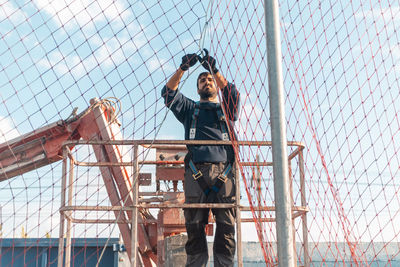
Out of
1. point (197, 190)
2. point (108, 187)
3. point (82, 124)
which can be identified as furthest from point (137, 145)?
point (82, 124)

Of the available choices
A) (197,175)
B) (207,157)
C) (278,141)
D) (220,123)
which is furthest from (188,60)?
(278,141)

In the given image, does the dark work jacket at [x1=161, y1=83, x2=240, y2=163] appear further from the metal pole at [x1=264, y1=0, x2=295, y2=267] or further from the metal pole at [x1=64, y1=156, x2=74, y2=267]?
the metal pole at [x1=264, y1=0, x2=295, y2=267]

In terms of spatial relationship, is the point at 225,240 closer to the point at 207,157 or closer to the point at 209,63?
the point at 207,157

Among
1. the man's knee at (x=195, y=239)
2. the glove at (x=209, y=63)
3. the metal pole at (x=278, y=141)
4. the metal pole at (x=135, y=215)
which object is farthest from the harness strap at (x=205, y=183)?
the metal pole at (x=278, y=141)

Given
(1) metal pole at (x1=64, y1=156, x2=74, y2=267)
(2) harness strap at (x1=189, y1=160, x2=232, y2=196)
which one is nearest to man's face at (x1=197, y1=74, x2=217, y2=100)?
(2) harness strap at (x1=189, y1=160, x2=232, y2=196)

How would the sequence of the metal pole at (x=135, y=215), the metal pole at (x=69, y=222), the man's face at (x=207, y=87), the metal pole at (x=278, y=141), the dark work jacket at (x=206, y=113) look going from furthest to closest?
the man's face at (x=207, y=87) < the dark work jacket at (x=206, y=113) < the metal pole at (x=69, y=222) < the metal pole at (x=135, y=215) < the metal pole at (x=278, y=141)

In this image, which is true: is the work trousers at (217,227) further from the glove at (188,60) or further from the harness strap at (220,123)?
the glove at (188,60)

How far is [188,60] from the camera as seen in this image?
5.03m

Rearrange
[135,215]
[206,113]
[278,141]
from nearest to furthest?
[278,141] < [135,215] < [206,113]

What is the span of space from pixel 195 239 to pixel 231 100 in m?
1.40

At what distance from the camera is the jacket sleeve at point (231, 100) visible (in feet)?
16.7

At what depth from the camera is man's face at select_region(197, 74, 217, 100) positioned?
5.23 m

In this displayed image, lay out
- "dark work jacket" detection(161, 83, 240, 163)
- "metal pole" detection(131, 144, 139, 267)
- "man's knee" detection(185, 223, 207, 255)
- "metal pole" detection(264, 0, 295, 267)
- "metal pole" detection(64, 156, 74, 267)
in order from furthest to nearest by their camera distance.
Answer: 1. "dark work jacket" detection(161, 83, 240, 163)
2. "man's knee" detection(185, 223, 207, 255)
3. "metal pole" detection(64, 156, 74, 267)
4. "metal pole" detection(131, 144, 139, 267)
5. "metal pole" detection(264, 0, 295, 267)

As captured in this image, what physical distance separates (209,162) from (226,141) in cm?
28
